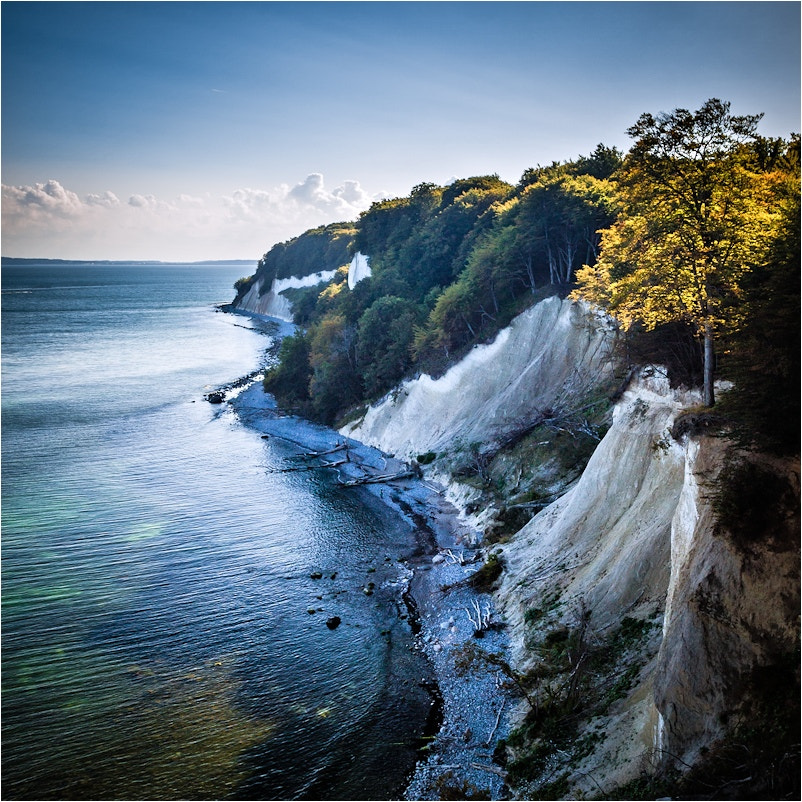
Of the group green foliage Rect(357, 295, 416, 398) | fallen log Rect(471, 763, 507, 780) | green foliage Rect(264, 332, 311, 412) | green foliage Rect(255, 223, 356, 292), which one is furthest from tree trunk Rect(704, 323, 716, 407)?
green foliage Rect(255, 223, 356, 292)

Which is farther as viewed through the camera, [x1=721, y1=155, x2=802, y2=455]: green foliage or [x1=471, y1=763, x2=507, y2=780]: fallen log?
[x1=471, y1=763, x2=507, y2=780]: fallen log

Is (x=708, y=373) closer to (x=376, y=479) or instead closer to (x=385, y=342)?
(x=376, y=479)

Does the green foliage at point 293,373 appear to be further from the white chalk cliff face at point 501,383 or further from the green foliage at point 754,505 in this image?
the green foliage at point 754,505

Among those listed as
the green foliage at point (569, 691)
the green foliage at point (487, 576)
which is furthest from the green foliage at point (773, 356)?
the green foliage at point (487, 576)

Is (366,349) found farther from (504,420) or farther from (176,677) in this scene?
(176,677)

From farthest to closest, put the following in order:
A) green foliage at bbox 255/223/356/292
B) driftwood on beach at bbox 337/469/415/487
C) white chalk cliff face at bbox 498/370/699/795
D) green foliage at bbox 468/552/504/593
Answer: green foliage at bbox 255/223/356/292
driftwood on beach at bbox 337/469/415/487
green foliage at bbox 468/552/504/593
white chalk cliff face at bbox 498/370/699/795

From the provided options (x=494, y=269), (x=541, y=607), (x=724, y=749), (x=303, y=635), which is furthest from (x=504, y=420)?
(x=724, y=749)

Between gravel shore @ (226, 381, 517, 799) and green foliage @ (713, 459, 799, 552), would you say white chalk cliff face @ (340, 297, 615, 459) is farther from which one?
green foliage @ (713, 459, 799, 552)

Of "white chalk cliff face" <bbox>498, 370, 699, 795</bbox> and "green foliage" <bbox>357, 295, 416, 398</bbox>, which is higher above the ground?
"green foliage" <bbox>357, 295, 416, 398</bbox>
